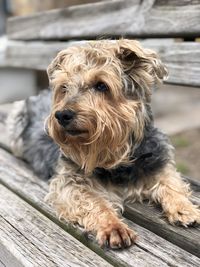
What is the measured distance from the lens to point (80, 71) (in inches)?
110

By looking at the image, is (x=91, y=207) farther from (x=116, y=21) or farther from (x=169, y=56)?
(x=116, y=21)

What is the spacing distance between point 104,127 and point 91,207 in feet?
1.52

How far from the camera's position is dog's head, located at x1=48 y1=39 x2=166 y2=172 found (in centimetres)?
265

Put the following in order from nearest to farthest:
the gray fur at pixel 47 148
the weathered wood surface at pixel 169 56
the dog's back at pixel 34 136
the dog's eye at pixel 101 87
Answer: the dog's eye at pixel 101 87
the gray fur at pixel 47 148
the weathered wood surface at pixel 169 56
the dog's back at pixel 34 136

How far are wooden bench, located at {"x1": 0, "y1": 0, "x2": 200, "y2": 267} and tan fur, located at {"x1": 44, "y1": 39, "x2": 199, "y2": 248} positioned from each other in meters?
0.10

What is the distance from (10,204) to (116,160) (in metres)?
0.66

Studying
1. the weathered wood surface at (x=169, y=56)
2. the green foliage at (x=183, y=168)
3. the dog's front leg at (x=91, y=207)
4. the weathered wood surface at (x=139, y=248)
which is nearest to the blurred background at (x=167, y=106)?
the green foliage at (x=183, y=168)

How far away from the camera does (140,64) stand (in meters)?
2.79

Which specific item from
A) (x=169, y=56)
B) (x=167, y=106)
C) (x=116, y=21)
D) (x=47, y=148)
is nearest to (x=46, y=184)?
(x=47, y=148)

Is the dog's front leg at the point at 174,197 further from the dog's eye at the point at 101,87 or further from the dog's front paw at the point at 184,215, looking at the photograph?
the dog's eye at the point at 101,87

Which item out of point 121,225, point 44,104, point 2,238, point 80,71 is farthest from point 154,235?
point 44,104

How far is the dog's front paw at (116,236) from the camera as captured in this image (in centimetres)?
236

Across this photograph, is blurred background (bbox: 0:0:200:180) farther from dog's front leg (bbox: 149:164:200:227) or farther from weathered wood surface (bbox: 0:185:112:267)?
weathered wood surface (bbox: 0:185:112:267)

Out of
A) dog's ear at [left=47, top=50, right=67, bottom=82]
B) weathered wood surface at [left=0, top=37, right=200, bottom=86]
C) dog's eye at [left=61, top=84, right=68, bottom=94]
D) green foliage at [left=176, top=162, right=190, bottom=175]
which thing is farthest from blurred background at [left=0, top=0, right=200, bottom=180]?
dog's eye at [left=61, top=84, right=68, bottom=94]
